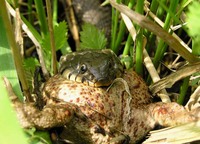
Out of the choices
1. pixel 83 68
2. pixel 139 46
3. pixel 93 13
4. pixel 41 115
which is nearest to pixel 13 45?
pixel 41 115

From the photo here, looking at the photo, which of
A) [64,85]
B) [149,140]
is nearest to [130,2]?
[64,85]

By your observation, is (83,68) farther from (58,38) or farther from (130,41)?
(130,41)

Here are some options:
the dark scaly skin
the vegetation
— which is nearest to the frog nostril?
the vegetation

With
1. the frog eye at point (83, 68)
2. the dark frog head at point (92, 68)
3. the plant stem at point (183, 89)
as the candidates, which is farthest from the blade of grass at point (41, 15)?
the plant stem at point (183, 89)

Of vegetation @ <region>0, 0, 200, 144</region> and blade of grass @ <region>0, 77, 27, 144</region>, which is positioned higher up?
blade of grass @ <region>0, 77, 27, 144</region>

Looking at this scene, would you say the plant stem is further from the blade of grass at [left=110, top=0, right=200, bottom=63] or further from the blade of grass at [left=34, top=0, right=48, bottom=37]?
the blade of grass at [left=34, top=0, right=48, bottom=37]

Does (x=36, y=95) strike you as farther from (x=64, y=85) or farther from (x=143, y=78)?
(x=143, y=78)

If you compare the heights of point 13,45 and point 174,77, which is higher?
point 13,45
